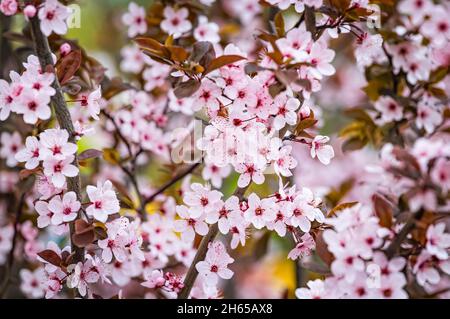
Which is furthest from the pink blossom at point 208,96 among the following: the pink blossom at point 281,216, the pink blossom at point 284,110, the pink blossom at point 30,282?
the pink blossom at point 30,282

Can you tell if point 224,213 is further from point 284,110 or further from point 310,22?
point 310,22

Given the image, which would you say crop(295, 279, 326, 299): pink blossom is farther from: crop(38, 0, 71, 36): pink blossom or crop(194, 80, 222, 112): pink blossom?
Answer: crop(38, 0, 71, 36): pink blossom

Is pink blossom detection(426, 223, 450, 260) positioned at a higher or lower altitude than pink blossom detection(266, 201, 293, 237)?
higher

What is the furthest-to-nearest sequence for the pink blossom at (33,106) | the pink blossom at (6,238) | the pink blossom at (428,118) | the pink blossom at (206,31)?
1. the pink blossom at (6,238)
2. the pink blossom at (206,31)
3. the pink blossom at (428,118)
4. the pink blossom at (33,106)

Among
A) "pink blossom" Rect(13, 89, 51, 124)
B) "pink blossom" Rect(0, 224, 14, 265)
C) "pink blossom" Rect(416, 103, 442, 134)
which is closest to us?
"pink blossom" Rect(13, 89, 51, 124)

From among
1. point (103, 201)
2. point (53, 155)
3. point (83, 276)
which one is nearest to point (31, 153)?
point (53, 155)

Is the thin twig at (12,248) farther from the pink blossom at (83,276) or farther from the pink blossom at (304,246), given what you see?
the pink blossom at (304,246)

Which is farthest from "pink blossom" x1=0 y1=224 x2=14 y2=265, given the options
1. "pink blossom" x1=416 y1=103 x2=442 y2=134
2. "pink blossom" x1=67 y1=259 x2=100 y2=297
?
"pink blossom" x1=416 y1=103 x2=442 y2=134

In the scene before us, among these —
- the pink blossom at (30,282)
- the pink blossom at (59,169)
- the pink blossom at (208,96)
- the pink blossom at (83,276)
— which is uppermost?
the pink blossom at (208,96)
